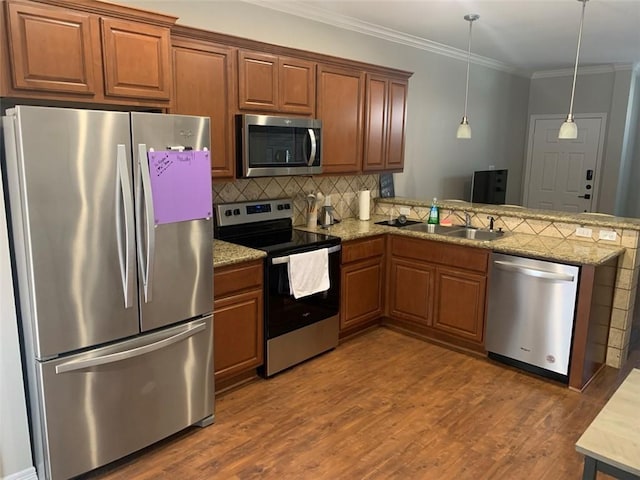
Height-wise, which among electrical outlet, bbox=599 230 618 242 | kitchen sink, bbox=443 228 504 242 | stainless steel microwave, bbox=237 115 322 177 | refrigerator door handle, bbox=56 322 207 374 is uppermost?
stainless steel microwave, bbox=237 115 322 177

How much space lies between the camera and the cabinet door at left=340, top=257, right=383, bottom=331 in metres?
3.71

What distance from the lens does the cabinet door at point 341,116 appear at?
3.66 m

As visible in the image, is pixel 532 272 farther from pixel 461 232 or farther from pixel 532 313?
pixel 461 232

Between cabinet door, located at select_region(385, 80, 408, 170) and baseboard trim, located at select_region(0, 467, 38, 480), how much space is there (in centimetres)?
338

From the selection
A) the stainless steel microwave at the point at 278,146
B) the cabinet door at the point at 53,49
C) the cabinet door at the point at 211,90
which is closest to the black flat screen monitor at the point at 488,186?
the stainless steel microwave at the point at 278,146

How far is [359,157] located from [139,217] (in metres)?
2.29

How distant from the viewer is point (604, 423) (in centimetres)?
168

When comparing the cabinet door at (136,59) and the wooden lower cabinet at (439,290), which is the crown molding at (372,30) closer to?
the cabinet door at (136,59)

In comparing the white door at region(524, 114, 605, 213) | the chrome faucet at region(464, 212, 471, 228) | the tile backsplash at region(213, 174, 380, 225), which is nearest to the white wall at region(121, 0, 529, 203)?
the white door at region(524, 114, 605, 213)

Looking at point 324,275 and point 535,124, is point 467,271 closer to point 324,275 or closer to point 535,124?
point 324,275

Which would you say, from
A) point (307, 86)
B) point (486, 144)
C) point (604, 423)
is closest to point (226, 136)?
point (307, 86)

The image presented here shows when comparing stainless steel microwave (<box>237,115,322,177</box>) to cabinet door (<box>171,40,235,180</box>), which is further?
stainless steel microwave (<box>237,115,322,177</box>)

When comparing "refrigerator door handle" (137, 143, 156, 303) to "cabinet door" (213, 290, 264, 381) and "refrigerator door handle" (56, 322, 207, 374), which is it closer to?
"refrigerator door handle" (56, 322, 207, 374)

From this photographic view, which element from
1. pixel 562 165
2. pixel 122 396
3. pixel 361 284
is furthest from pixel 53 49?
pixel 562 165
